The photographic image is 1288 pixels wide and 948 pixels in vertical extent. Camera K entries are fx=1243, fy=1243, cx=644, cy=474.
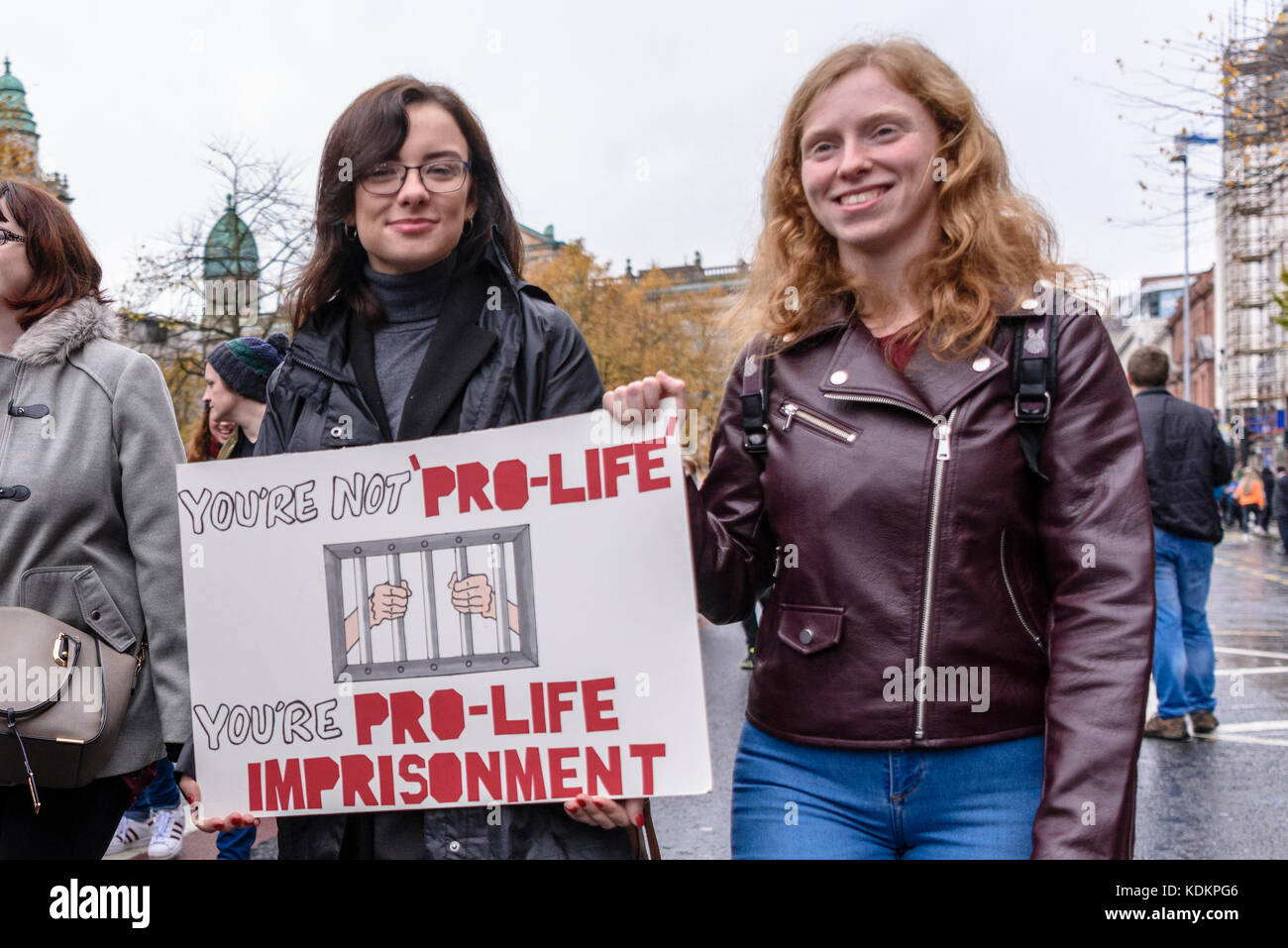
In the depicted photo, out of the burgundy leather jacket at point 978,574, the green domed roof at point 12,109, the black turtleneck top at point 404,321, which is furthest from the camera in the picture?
the green domed roof at point 12,109

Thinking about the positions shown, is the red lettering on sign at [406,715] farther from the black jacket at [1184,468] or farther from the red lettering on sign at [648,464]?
the black jacket at [1184,468]

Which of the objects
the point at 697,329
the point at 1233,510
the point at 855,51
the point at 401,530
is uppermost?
the point at 697,329

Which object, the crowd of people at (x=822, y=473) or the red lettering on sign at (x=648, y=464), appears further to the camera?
the red lettering on sign at (x=648, y=464)

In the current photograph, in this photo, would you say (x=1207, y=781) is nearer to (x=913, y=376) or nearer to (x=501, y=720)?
(x=913, y=376)

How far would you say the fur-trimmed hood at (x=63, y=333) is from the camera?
2.81m

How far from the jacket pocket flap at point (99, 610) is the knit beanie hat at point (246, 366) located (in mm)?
1996

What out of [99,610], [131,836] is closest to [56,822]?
[99,610]

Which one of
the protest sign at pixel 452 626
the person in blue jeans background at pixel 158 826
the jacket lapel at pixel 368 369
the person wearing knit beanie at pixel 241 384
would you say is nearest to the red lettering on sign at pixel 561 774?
the protest sign at pixel 452 626

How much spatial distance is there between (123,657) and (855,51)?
6.48 feet

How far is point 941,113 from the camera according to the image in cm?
227

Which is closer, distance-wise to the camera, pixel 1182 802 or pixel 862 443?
pixel 862 443

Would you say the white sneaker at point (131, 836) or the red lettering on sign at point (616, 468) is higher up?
the red lettering on sign at point (616, 468)

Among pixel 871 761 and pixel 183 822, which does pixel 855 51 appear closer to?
pixel 871 761
